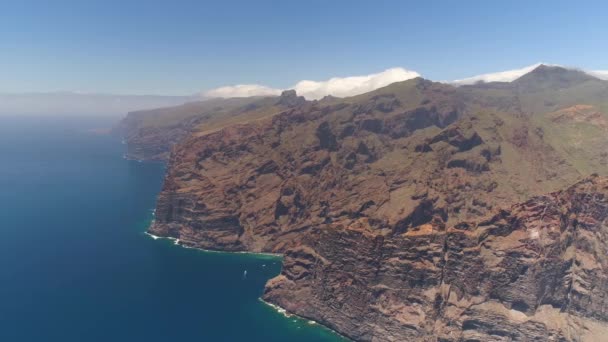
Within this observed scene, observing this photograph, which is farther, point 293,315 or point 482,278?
point 293,315

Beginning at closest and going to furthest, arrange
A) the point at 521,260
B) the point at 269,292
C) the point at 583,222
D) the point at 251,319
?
the point at 521,260, the point at 583,222, the point at 251,319, the point at 269,292

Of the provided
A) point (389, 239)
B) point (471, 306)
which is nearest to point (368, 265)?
point (389, 239)

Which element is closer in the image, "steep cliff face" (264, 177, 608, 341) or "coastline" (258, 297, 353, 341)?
"steep cliff face" (264, 177, 608, 341)

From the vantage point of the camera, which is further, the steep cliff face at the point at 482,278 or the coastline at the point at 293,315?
the coastline at the point at 293,315

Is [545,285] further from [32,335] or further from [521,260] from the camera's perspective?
[32,335]

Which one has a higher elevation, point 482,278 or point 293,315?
point 482,278

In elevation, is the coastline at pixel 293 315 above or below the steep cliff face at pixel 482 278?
below

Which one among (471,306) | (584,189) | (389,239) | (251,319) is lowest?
(251,319)

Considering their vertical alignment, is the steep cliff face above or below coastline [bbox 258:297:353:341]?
above
